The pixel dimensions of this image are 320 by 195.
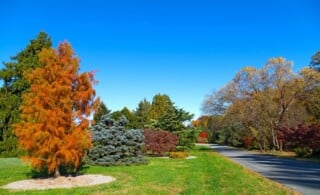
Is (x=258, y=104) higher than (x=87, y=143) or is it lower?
higher

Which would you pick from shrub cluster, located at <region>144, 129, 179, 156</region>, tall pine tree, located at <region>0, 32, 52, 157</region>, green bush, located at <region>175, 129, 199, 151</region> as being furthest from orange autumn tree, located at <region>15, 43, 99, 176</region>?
green bush, located at <region>175, 129, 199, 151</region>

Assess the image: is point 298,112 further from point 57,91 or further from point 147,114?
point 57,91

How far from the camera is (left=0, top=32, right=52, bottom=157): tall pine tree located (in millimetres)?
28328

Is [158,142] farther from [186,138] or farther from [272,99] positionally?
[272,99]

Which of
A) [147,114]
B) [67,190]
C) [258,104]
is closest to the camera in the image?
[67,190]

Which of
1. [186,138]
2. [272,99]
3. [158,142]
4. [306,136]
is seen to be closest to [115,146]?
[158,142]

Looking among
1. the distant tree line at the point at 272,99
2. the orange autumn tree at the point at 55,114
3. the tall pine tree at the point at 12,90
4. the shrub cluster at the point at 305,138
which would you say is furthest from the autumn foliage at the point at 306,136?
the tall pine tree at the point at 12,90

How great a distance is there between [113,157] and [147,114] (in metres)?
35.7

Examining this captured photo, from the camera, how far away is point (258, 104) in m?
38.1

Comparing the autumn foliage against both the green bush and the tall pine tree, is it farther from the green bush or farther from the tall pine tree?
the tall pine tree

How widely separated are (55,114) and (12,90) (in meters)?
20.7

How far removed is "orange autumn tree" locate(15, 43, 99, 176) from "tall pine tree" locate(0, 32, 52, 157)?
18.0 metres

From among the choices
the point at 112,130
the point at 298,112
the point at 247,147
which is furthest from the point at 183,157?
the point at 247,147

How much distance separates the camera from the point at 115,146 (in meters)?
19.8
